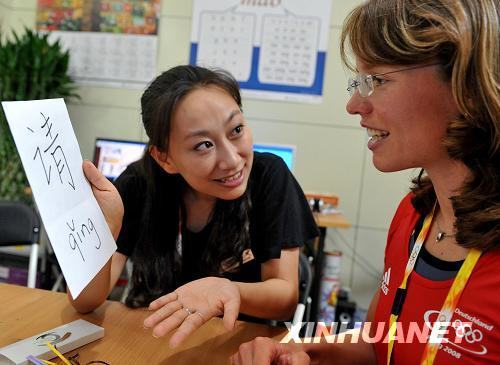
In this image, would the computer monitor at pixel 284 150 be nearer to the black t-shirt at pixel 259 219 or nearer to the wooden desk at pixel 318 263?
the wooden desk at pixel 318 263

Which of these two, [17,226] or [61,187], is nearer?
[61,187]

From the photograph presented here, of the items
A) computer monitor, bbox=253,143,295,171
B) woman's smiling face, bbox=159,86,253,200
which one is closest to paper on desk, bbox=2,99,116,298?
woman's smiling face, bbox=159,86,253,200

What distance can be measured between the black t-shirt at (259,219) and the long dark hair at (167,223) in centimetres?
3

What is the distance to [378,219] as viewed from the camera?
3152mm

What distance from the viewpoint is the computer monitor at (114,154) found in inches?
119

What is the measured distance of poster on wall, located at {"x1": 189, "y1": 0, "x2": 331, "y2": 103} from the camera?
3.10m

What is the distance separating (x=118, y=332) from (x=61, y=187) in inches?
15.8

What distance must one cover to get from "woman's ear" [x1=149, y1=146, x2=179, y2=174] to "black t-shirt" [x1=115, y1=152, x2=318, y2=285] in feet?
0.31

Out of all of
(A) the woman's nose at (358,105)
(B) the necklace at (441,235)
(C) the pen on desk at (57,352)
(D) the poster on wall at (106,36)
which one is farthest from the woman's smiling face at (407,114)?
(D) the poster on wall at (106,36)

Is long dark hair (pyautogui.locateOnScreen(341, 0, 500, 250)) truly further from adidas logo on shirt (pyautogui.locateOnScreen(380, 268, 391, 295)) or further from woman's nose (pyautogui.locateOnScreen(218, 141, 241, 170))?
woman's nose (pyautogui.locateOnScreen(218, 141, 241, 170))

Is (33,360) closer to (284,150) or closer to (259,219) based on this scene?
(259,219)

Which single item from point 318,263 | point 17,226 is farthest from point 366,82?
point 318,263

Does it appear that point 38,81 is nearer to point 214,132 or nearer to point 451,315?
point 214,132

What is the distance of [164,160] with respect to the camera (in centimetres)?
120
